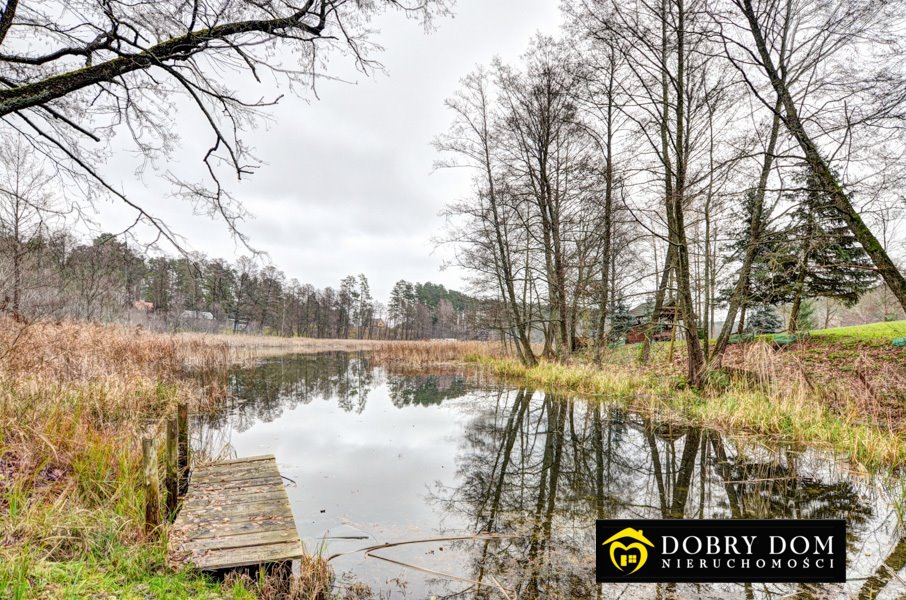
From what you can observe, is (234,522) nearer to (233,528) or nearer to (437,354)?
(233,528)

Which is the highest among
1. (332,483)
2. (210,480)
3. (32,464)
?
(32,464)

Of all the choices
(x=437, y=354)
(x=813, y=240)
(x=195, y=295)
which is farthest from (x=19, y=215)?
(x=437, y=354)

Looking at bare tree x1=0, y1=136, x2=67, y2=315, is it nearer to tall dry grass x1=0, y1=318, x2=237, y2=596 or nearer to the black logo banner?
tall dry grass x1=0, y1=318, x2=237, y2=596

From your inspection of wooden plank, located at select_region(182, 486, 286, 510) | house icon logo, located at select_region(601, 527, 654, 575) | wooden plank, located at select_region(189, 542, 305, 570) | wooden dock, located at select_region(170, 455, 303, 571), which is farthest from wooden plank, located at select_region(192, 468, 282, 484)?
house icon logo, located at select_region(601, 527, 654, 575)

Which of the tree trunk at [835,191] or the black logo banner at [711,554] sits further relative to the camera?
the tree trunk at [835,191]

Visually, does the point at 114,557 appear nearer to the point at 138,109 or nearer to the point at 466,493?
the point at 466,493

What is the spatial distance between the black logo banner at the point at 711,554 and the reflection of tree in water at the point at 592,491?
111 mm

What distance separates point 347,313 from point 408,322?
30.5 ft

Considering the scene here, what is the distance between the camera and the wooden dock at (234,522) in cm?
274

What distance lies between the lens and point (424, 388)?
1406 centimetres

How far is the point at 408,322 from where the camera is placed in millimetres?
61250

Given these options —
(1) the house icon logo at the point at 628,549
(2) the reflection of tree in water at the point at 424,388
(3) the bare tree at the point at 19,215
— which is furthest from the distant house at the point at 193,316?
(1) the house icon logo at the point at 628,549

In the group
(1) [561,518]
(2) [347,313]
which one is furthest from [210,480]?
(2) [347,313]

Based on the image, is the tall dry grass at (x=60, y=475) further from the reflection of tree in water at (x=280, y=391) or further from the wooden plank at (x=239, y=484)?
the reflection of tree in water at (x=280, y=391)
